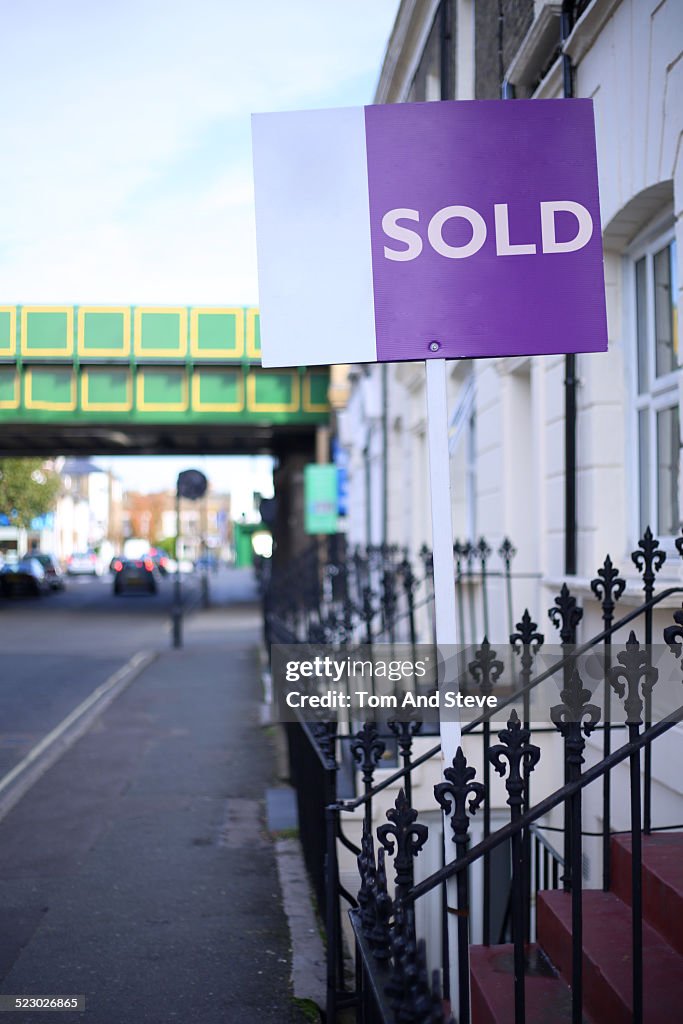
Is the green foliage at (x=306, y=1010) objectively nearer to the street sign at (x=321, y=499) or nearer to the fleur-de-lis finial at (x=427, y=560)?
the fleur-de-lis finial at (x=427, y=560)

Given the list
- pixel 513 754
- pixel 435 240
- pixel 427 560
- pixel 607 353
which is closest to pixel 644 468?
pixel 607 353

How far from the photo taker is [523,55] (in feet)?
26.1

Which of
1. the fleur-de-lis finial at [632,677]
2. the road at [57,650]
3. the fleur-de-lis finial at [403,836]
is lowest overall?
the road at [57,650]

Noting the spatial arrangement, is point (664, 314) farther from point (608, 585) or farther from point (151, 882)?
point (151, 882)

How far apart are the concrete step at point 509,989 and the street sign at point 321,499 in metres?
22.5

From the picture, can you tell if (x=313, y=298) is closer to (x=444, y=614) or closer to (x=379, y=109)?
(x=379, y=109)

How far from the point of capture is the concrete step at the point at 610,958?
127 inches

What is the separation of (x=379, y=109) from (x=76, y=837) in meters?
5.27

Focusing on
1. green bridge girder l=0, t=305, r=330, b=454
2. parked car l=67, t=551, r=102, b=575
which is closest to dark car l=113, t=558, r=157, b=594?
green bridge girder l=0, t=305, r=330, b=454

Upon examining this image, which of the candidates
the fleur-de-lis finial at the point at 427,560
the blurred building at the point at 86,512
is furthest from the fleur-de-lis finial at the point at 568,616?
the blurred building at the point at 86,512

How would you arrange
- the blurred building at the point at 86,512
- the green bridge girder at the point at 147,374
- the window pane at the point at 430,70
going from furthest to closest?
the blurred building at the point at 86,512
the green bridge girder at the point at 147,374
the window pane at the point at 430,70

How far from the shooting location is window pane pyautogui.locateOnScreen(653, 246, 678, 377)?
251 inches

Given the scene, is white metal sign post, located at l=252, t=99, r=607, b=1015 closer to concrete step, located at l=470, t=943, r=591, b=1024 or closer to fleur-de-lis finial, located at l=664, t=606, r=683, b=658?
concrete step, located at l=470, t=943, r=591, b=1024

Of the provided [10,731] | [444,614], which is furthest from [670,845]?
[10,731]
